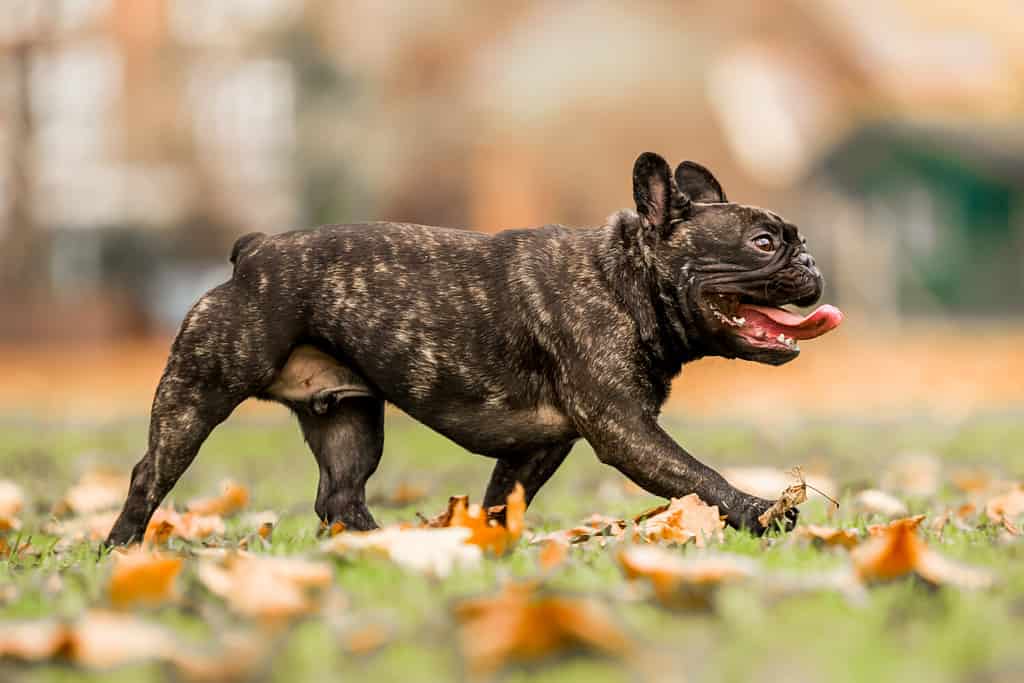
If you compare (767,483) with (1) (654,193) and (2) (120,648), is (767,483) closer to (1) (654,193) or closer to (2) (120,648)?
(1) (654,193)

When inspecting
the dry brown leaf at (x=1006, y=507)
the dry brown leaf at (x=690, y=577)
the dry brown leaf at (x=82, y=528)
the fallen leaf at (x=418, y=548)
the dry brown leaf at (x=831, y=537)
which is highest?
the dry brown leaf at (x=690, y=577)

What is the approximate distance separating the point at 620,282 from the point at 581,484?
2749 millimetres

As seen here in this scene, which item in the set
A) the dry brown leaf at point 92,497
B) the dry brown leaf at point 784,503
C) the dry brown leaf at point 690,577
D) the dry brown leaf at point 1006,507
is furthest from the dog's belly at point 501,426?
the dry brown leaf at point 92,497

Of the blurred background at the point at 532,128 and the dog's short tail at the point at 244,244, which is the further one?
the blurred background at the point at 532,128

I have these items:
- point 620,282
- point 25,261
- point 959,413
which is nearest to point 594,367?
point 620,282

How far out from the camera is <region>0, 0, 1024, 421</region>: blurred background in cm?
2106

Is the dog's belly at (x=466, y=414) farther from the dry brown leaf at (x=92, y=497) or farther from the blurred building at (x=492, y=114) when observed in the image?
the blurred building at (x=492, y=114)

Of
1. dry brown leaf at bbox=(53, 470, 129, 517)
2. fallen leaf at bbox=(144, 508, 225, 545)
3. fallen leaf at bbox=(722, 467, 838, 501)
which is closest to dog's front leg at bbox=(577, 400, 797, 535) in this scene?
fallen leaf at bbox=(144, 508, 225, 545)

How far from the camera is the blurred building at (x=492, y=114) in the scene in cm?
2147

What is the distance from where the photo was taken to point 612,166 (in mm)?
21766

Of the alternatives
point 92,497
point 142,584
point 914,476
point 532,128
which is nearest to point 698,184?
point 914,476

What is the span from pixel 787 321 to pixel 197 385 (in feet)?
6.62

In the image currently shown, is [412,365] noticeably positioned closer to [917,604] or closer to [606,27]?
[917,604]

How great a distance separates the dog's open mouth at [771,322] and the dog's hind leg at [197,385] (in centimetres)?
152
